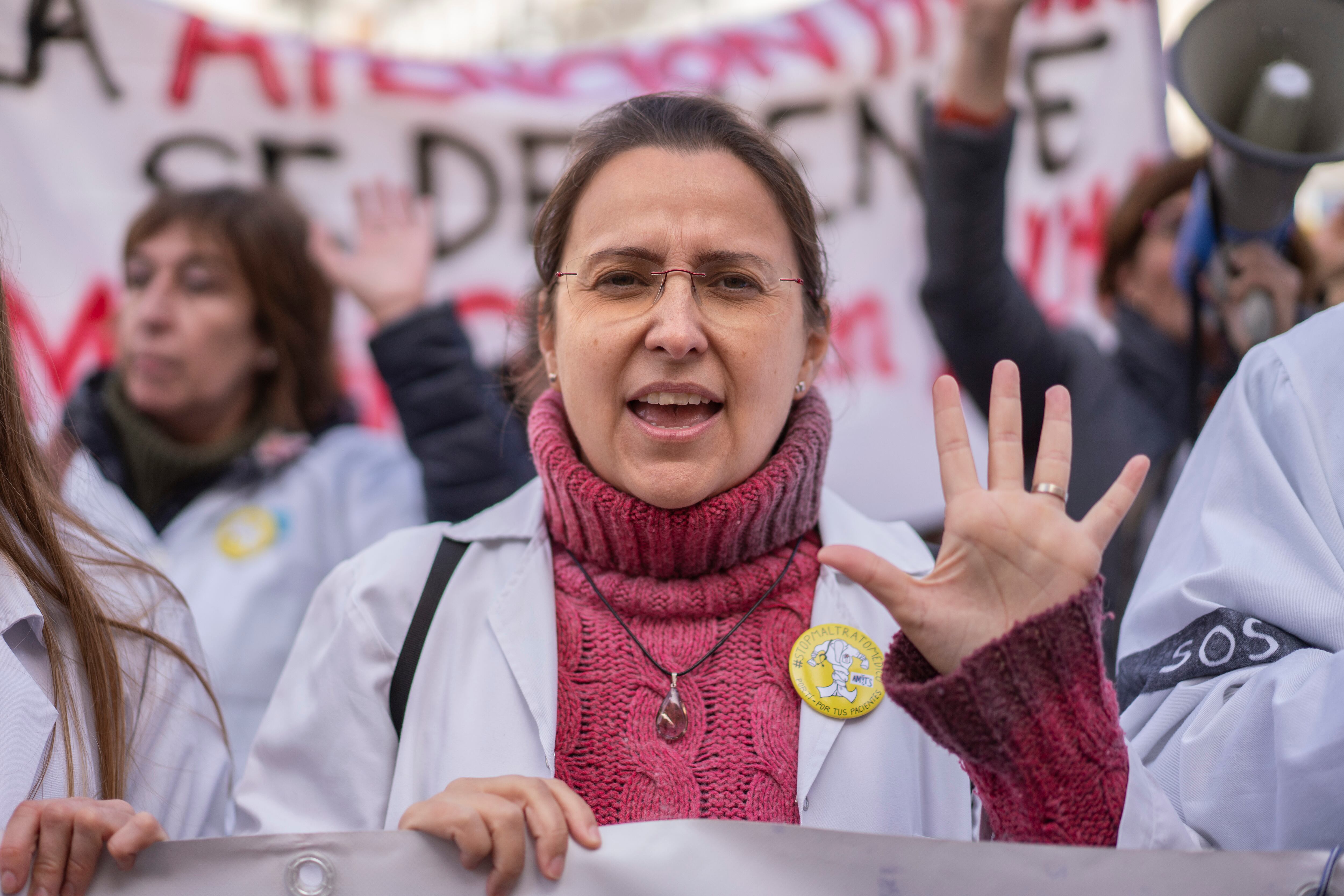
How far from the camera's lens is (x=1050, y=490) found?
154 cm

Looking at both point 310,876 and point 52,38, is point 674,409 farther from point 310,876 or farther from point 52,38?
point 52,38

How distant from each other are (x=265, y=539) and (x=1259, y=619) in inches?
89.3

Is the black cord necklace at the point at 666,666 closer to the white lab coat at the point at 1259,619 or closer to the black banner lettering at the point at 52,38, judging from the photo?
the white lab coat at the point at 1259,619

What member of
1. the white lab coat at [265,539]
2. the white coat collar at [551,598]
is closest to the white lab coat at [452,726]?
A: the white coat collar at [551,598]

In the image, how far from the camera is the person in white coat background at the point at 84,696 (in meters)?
1.46

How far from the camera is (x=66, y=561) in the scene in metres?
1.79

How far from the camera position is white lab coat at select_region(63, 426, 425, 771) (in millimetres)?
2770

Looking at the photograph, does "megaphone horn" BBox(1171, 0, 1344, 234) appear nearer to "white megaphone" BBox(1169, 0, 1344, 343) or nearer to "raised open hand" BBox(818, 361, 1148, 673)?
"white megaphone" BBox(1169, 0, 1344, 343)

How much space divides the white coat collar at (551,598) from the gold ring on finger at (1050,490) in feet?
1.33

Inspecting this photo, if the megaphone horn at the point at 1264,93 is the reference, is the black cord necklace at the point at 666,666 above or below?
below

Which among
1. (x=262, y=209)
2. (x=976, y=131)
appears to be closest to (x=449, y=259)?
(x=262, y=209)

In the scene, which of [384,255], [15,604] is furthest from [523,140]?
[15,604]

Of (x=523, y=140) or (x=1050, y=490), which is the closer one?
(x=1050, y=490)

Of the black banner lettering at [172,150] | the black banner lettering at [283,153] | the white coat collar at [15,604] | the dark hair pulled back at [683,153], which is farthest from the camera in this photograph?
the black banner lettering at [283,153]
